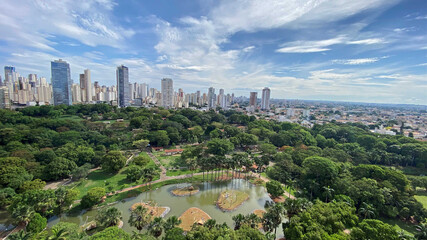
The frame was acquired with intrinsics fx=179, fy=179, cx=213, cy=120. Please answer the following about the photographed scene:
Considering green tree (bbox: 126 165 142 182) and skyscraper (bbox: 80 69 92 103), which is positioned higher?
skyscraper (bbox: 80 69 92 103)

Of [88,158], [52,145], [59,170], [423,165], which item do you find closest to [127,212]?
[59,170]

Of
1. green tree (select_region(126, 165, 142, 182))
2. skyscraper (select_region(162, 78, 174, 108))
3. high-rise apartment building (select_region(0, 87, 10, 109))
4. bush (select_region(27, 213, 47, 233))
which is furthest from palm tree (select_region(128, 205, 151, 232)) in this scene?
skyscraper (select_region(162, 78, 174, 108))

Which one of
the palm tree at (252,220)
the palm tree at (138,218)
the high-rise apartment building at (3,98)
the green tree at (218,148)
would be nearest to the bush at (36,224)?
the palm tree at (138,218)

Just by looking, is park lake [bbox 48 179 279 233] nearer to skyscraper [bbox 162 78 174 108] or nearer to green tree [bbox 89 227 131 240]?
green tree [bbox 89 227 131 240]

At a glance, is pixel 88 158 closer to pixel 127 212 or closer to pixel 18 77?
pixel 127 212

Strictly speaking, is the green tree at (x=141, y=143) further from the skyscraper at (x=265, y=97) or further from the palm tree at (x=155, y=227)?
the skyscraper at (x=265, y=97)

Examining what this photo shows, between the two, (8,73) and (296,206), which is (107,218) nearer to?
(296,206)
